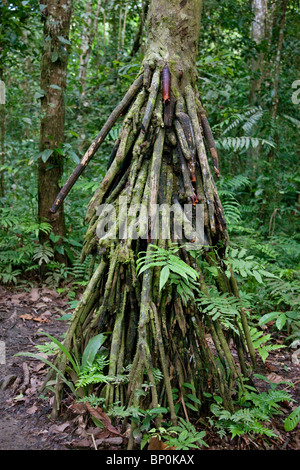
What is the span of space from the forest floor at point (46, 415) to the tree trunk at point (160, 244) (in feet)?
0.47

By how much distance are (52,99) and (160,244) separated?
9.90 ft

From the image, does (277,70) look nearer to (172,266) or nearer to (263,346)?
(263,346)

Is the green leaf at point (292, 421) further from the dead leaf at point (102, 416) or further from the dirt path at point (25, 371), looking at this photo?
the dirt path at point (25, 371)

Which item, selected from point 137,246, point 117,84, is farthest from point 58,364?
point 117,84

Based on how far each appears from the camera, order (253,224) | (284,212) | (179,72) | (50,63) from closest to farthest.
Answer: (179,72), (50,63), (253,224), (284,212)

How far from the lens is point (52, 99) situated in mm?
4617

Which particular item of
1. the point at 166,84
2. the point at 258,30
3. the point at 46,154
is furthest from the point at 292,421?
the point at 258,30

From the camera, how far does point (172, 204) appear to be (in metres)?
2.61

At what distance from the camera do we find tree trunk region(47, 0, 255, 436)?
2.33 metres

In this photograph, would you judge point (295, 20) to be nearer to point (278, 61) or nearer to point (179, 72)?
point (278, 61)

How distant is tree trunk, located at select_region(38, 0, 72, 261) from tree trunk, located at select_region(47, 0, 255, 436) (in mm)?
1991

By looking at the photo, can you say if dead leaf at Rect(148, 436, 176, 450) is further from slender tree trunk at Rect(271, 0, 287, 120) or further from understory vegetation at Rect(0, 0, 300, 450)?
slender tree trunk at Rect(271, 0, 287, 120)

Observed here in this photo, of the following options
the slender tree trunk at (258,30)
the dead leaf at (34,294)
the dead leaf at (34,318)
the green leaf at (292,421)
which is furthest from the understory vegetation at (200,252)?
the dead leaf at (34,318)

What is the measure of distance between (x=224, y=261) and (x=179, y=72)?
1.35 metres
